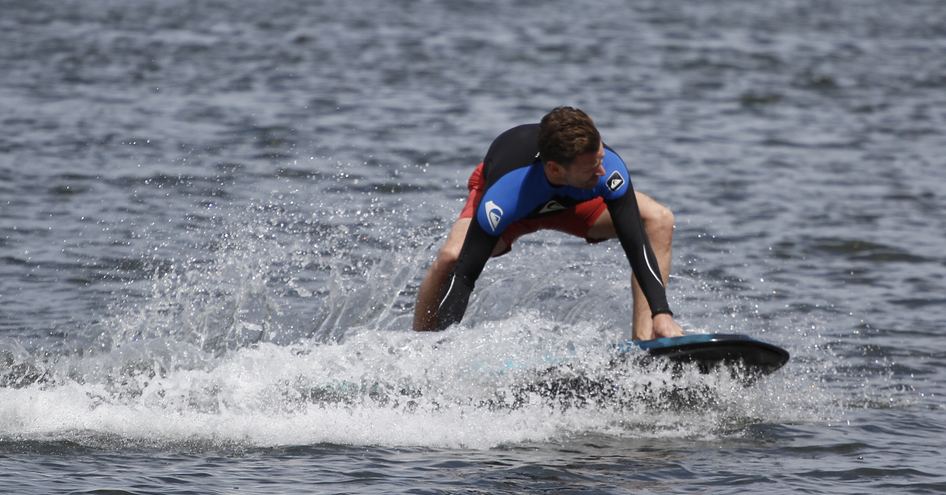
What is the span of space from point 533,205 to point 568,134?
0.69 metres

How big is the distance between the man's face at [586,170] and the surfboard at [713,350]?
926mm

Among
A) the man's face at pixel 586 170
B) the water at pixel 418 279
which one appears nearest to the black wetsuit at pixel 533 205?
the man's face at pixel 586 170

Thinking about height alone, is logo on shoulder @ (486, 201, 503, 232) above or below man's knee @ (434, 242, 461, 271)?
above

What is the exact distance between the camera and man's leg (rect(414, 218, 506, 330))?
26.5 ft

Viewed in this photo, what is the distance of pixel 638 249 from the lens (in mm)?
7723

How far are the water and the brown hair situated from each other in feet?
4.00

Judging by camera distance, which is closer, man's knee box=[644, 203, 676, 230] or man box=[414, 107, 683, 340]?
man box=[414, 107, 683, 340]

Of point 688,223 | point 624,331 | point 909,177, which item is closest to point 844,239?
point 688,223

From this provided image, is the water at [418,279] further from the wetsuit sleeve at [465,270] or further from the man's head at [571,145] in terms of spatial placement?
the man's head at [571,145]

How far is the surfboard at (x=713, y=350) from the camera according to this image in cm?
766

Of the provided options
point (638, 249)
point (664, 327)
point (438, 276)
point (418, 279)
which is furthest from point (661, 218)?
point (418, 279)

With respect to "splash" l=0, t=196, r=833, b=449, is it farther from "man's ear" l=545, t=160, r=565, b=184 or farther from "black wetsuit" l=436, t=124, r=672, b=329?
"man's ear" l=545, t=160, r=565, b=184

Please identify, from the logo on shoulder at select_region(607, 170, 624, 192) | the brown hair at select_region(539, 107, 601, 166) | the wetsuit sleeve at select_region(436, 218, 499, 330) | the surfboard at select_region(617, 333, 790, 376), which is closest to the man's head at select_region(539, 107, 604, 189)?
the brown hair at select_region(539, 107, 601, 166)

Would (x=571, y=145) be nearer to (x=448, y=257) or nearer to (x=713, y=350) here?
(x=448, y=257)
